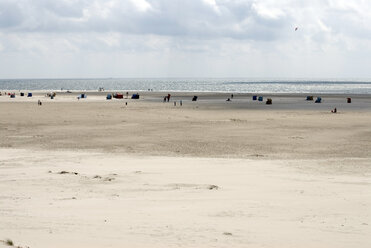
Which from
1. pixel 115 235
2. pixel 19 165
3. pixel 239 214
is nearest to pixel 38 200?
pixel 115 235

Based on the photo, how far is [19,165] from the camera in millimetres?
19141

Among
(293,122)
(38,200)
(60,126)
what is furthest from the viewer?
(293,122)

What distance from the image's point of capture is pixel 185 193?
13695mm

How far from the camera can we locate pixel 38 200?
12625mm

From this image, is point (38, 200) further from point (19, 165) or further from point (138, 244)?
point (19, 165)

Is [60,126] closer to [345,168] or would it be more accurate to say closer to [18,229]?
[345,168]

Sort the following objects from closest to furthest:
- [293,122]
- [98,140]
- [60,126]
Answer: [98,140], [60,126], [293,122]

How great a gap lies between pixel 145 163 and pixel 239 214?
9.01m

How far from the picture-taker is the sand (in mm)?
9633

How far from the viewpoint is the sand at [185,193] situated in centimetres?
963

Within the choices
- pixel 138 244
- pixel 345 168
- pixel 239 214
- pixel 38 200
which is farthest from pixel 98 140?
pixel 138 244

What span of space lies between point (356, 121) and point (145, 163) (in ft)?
91.4

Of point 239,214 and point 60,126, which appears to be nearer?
point 239,214

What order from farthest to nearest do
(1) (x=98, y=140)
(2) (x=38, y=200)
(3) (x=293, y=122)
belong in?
(3) (x=293, y=122), (1) (x=98, y=140), (2) (x=38, y=200)
